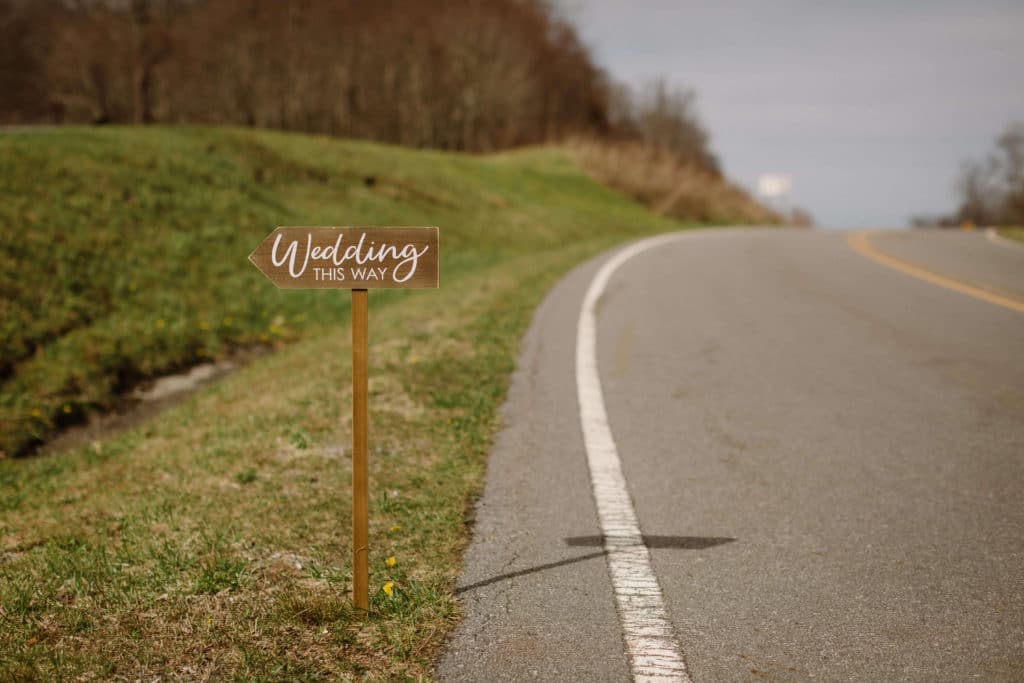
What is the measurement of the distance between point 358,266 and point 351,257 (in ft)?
0.15

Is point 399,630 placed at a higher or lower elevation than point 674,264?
lower

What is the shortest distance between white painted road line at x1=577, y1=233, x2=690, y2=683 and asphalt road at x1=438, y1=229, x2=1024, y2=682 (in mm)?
47

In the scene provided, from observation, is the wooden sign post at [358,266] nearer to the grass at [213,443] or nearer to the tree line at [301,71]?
the grass at [213,443]

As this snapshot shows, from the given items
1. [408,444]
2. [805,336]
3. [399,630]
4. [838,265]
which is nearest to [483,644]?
[399,630]

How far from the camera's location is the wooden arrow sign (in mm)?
2994

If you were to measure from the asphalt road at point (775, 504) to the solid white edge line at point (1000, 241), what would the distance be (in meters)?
11.0

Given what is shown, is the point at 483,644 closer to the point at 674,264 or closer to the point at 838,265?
the point at 674,264

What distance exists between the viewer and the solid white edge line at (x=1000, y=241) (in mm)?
Answer: 17255

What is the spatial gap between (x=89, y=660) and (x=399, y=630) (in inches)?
42.9

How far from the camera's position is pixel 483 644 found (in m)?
2.74

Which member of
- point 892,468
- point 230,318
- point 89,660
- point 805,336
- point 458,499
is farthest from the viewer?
point 230,318

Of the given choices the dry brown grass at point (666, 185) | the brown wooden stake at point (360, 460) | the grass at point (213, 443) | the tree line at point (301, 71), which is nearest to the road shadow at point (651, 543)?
the grass at point (213, 443)

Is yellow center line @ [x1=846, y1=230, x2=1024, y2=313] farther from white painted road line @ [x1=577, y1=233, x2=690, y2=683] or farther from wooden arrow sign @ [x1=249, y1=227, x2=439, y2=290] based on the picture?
wooden arrow sign @ [x1=249, y1=227, x2=439, y2=290]

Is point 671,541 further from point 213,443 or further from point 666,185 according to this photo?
point 666,185
